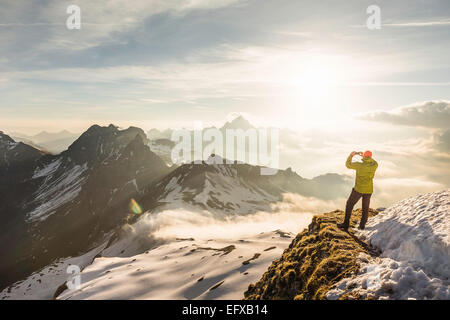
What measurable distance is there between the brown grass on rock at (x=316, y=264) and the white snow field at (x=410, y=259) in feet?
2.56

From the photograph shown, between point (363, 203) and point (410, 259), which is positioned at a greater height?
point (363, 203)

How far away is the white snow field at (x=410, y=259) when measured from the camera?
8.73m

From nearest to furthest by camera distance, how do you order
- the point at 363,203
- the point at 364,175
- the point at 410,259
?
the point at 410,259
the point at 364,175
the point at 363,203

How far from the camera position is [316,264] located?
520 inches

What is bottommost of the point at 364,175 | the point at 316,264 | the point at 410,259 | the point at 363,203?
the point at 316,264

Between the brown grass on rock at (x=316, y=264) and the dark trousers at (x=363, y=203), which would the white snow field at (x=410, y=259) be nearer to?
the brown grass on rock at (x=316, y=264)

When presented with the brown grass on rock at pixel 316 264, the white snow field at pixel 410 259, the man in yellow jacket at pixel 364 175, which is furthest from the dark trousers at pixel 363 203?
the white snow field at pixel 410 259

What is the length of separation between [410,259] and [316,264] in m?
4.40

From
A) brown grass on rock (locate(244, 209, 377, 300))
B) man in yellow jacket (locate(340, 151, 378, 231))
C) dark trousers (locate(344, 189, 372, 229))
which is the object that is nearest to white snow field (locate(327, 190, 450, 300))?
brown grass on rock (locate(244, 209, 377, 300))

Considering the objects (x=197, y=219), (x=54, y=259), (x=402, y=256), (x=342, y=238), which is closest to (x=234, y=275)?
(x=342, y=238)

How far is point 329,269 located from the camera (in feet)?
38.5

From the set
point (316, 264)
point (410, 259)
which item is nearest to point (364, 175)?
point (410, 259)

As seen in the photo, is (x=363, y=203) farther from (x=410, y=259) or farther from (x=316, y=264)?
(x=316, y=264)
